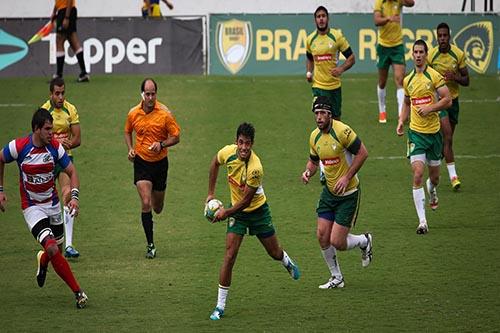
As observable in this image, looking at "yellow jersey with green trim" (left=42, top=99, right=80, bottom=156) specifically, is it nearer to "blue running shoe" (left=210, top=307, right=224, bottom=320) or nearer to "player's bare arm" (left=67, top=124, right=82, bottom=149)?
"player's bare arm" (left=67, top=124, right=82, bottom=149)

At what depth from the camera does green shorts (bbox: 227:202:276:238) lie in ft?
41.9

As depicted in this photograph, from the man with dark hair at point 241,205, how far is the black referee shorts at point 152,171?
113 inches

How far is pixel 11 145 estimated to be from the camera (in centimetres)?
1298

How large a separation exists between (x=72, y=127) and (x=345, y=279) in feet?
14.6

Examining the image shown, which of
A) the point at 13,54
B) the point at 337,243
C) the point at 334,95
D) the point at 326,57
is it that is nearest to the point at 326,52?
the point at 326,57

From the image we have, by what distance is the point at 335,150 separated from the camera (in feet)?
44.4

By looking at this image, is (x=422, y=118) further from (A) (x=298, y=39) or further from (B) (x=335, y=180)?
(A) (x=298, y=39)

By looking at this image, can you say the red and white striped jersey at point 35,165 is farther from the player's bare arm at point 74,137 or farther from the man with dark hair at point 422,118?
the man with dark hair at point 422,118

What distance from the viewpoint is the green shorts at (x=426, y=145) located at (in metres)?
16.8

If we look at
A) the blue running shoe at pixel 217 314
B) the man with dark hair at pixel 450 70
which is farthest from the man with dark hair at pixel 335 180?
the man with dark hair at pixel 450 70

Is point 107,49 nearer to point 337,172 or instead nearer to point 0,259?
point 0,259

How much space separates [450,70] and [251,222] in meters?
7.45

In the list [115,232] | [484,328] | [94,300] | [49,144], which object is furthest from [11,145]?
[484,328]

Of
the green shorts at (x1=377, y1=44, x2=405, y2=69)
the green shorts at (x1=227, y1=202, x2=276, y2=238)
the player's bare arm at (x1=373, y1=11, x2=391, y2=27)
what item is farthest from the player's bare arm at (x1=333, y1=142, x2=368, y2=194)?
the green shorts at (x1=377, y1=44, x2=405, y2=69)
